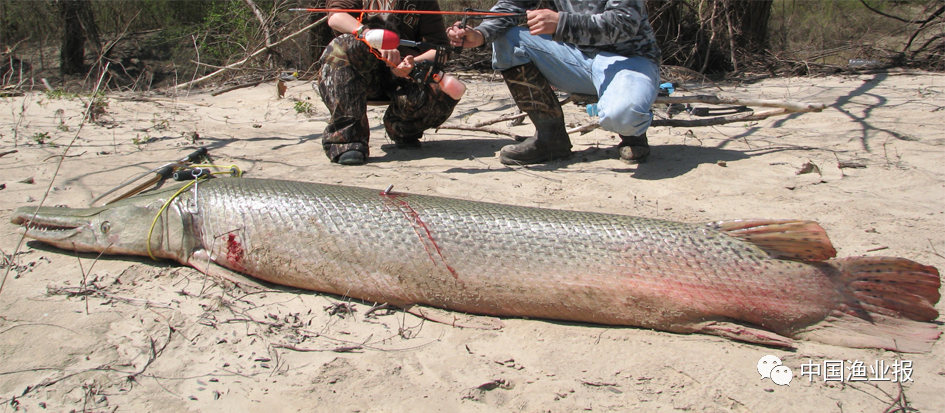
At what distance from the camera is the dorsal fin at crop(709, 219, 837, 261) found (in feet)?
7.39

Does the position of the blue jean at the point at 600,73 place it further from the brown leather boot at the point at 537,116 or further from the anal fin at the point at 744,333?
the anal fin at the point at 744,333

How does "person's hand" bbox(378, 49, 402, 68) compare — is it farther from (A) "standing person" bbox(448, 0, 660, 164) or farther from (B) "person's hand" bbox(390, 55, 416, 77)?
(A) "standing person" bbox(448, 0, 660, 164)

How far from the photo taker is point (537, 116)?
4367mm

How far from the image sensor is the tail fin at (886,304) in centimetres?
219

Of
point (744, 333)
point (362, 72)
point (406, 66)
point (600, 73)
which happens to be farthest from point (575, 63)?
point (744, 333)

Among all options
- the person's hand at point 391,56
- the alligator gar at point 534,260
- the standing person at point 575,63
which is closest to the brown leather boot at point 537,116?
the standing person at point 575,63

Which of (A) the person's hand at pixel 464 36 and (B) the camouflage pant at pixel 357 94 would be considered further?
(B) the camouflage pant at pixel 357 94

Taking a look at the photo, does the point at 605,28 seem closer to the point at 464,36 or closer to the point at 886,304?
the point at 464,36

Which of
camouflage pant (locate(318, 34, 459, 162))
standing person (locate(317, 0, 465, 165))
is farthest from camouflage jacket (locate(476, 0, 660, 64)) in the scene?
camouflage pant (locate(318, 34, 459, 162))

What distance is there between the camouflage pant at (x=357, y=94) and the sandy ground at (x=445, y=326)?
28cm

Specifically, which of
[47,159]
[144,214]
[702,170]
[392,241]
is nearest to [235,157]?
[47,159]

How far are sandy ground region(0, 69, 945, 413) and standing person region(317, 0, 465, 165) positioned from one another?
0.28 meters

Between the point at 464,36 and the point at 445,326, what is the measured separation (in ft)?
7.62

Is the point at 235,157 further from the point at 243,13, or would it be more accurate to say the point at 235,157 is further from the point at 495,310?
the point at 243,13
